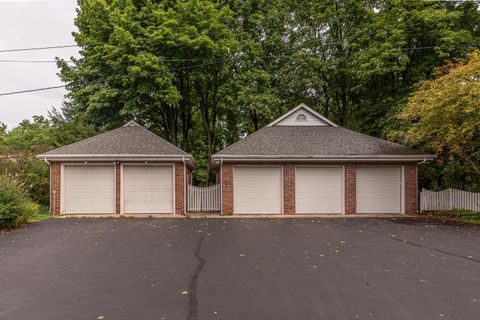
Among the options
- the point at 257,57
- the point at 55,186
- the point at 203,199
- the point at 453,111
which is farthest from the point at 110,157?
the point at 453,111

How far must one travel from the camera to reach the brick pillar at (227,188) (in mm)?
14086

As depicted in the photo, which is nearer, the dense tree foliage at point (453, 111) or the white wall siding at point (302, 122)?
the dense tree foliage at point (453, 111)

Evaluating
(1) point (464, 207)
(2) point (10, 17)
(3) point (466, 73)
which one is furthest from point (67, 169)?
Answer: (1) point (464, 207)

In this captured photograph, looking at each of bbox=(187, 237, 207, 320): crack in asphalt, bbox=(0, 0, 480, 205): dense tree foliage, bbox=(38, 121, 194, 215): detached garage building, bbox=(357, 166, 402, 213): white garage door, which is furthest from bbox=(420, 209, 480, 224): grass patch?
bbox=(38, 121, 194, 215): detached garage building

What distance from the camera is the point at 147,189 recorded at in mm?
14102

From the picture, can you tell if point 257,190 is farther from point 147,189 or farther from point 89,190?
point 89,190

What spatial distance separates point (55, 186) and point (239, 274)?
11.6 m

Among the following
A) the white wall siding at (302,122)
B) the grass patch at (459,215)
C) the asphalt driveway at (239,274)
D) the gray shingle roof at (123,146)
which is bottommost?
the grass patch at (459,215)

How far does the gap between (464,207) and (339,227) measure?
24.7 feet

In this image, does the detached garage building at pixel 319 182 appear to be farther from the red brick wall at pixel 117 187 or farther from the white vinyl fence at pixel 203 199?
the red brick wall at pixel 117 187

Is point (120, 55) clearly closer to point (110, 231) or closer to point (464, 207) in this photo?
point (110, 231)

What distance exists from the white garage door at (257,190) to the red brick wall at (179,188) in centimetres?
234

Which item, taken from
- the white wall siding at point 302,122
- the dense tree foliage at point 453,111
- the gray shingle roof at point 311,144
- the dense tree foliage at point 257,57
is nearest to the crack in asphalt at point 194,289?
the gray shingle roof at point 311,144

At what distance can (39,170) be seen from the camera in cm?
A: 1603
